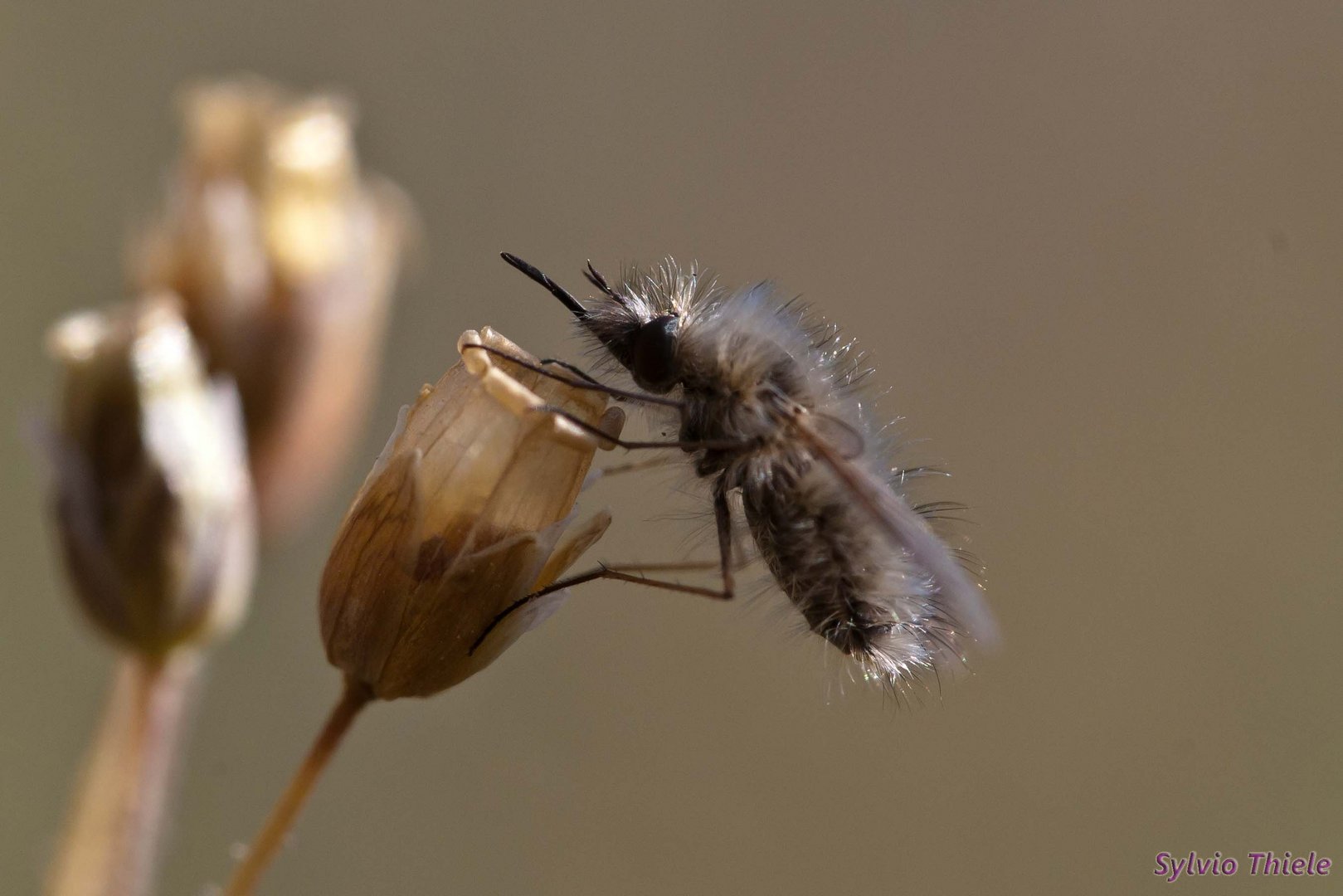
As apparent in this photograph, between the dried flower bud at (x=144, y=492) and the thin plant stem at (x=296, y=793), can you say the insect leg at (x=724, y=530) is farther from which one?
the dried flower bud at (x=144, y=492)

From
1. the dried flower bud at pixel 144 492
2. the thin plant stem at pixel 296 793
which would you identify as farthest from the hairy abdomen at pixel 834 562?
the dried flower bud at pixel 144 492

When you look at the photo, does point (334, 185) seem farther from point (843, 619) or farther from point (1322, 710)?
point (1322, 710)

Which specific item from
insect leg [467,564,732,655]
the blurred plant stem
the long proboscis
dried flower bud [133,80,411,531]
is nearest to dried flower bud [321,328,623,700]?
insect leg [467,564,732,655]

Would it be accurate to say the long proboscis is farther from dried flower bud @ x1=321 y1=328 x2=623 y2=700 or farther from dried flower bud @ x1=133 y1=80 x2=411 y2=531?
dried flower bud @ x1=133 y1=80 x2=411 y2=531

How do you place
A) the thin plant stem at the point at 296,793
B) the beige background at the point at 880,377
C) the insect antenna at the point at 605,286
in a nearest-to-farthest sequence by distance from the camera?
1. the thin plant stem at the point at 296,793
2. the insect antenna at the point at 605,286
3. the beige background at the point at 880,377

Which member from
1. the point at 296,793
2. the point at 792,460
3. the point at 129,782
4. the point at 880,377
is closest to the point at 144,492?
the point at 129,782

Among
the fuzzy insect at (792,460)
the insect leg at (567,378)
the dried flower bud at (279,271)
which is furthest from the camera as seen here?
the dried flower bud at (279,271)

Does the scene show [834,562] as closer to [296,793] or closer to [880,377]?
[296,793]
